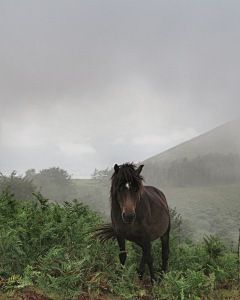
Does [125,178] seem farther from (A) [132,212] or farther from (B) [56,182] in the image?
(B) [56,182]

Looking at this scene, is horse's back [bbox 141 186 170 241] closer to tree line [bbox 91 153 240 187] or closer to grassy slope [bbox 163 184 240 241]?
Result: grassy slope [bbox 163 184 240 241]

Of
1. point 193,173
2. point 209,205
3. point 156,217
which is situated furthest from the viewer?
point 193,173

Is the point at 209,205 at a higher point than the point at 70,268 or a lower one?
lower

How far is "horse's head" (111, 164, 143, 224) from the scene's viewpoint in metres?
4.76

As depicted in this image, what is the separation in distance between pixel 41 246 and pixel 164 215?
3.47 meters

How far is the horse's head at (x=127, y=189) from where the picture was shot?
476 centimetres

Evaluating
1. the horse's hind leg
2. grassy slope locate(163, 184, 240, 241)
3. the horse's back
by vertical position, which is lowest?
grassy slope locate(163, 184, 240, 241)

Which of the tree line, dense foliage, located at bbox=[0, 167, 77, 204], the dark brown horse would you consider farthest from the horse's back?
the tree line

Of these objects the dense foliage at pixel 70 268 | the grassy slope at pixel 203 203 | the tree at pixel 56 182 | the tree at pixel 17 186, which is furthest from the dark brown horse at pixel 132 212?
the tree at pixel 56 182

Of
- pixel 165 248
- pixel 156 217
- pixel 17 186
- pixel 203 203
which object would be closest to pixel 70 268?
pixel 156 217

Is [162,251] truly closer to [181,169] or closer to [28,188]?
[28,188]

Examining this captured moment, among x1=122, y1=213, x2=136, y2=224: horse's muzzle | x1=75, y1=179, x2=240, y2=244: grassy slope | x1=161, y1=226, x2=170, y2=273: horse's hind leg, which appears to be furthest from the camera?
x1=75, y1=179, x2=240, y2=244: grassy slope

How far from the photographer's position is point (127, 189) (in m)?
4.93

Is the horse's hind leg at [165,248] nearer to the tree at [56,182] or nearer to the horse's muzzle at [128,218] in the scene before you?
the horse's muzzle at [128,218]
